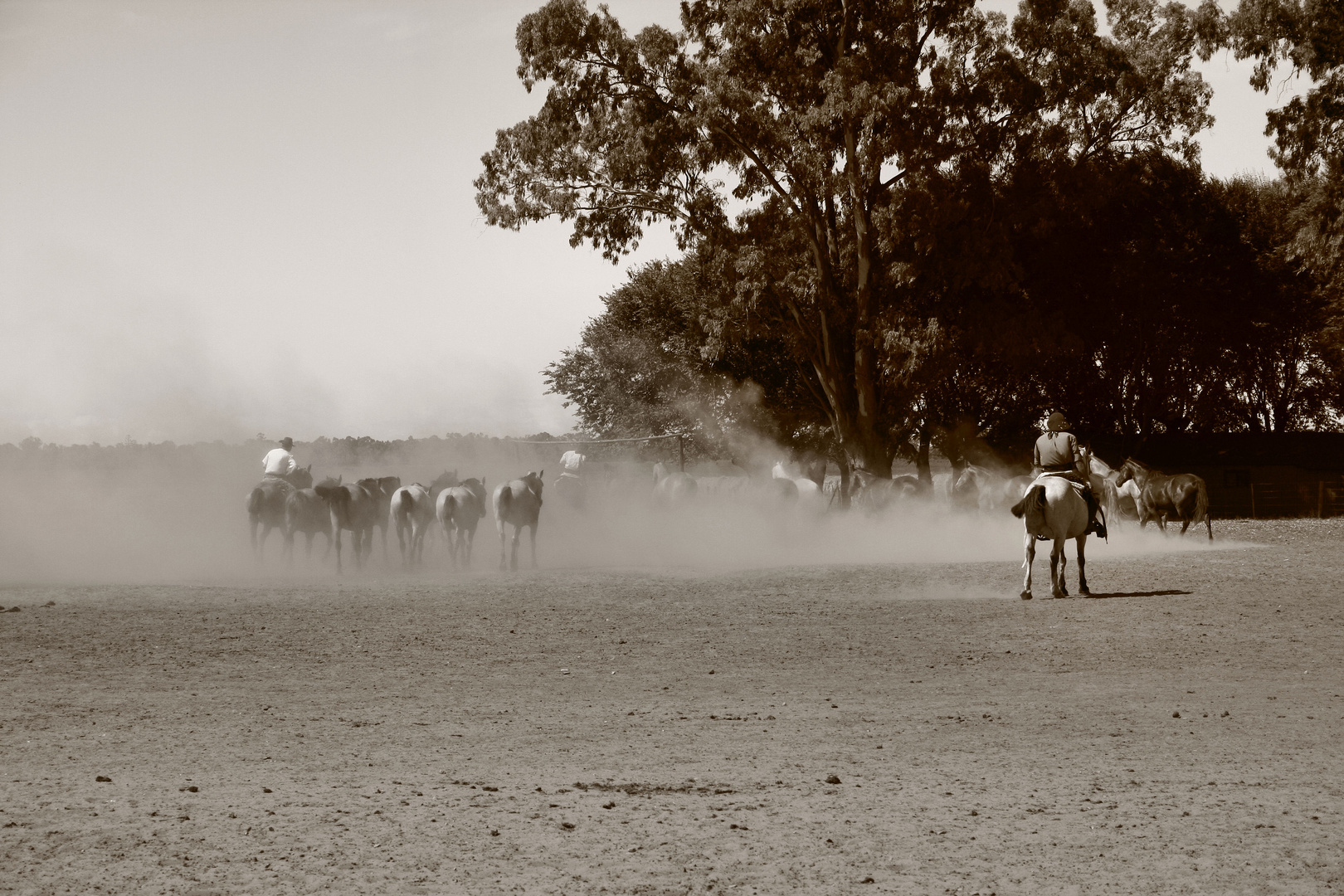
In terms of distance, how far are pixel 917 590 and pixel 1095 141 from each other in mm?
21246

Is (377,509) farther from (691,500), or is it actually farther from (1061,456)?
(1061,456)

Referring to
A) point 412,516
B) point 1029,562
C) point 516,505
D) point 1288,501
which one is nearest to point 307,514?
point 412,516

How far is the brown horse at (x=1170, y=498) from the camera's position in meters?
29.0

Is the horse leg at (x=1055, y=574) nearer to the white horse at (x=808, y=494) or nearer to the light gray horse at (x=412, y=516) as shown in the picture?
the light gray horse at (x=412, y=516)

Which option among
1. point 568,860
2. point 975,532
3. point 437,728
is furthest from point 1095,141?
point 568,860

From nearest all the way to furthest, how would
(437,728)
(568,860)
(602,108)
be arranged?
(568,860)
(437,728)
(602,108)

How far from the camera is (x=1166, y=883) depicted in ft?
16.8

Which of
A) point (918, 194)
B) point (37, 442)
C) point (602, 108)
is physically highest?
point (602, 108)

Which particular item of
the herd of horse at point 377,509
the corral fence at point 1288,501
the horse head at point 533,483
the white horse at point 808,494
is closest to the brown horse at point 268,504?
the herd of horse at point 377,509

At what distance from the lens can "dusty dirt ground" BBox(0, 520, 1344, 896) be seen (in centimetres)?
542

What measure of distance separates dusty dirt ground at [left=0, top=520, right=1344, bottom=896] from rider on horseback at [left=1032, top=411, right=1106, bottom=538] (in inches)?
75.3

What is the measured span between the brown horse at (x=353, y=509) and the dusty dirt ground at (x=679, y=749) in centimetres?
673

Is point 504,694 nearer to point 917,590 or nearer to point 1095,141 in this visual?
point 917,590

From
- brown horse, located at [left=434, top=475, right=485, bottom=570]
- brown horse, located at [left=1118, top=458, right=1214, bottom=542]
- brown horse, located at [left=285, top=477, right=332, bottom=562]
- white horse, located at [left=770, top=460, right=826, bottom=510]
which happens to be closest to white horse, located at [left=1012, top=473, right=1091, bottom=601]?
brown horse, located at [left=434, top=475, right=485, bottom=570]
